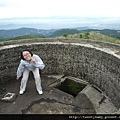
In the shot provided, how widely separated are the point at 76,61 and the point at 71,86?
1.33 m

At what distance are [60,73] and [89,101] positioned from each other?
2778 millimetres

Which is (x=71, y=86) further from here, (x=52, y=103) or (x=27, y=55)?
(x=27, y=55)

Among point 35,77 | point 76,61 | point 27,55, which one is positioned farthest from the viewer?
point 76,61

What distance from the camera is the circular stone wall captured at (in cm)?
752

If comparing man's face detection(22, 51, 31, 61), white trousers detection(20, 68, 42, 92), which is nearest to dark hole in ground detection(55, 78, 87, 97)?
A: white trousers detection(20, 68, 42, 92)

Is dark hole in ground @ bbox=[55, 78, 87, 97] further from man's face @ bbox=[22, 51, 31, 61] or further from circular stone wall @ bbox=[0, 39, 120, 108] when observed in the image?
man's face @ bbox=[22, 51, 31, 61]

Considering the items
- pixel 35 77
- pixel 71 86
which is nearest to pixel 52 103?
pixel 35 77

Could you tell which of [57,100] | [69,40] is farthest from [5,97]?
[69,40]

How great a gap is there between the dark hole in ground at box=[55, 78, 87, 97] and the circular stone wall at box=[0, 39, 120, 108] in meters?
0.42

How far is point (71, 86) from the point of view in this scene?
9.15 meters

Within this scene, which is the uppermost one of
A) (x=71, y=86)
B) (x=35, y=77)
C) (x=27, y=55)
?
(x=27, y=55)

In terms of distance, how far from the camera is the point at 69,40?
1101cm

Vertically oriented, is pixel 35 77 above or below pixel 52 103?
above

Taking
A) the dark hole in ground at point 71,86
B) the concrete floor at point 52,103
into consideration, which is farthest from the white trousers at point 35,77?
the dark hole in ground at point 71,86
